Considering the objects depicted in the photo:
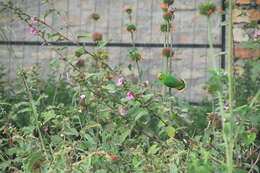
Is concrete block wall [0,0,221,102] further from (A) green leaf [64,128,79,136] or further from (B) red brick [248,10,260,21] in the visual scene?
(A) green leaf [64,128,79,136]

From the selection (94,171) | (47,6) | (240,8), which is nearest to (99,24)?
(47,6)

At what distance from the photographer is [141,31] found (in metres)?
5.59

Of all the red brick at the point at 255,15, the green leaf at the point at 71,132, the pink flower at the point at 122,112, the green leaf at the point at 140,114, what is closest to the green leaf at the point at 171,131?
the green leaf at the point at 140,114

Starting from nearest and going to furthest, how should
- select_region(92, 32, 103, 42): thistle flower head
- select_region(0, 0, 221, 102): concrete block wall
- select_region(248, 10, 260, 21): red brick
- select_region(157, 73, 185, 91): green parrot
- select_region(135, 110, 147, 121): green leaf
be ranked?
select_region(157, 73, 185, 91): green parrot, select_region(135, 110, 147, 121): green leaf, select_region(92, 32, 103, 42): thistle flower head, select_region(248, 10, 260, 21): red brick, select_region(0, 0, 221, 102): concrete block wall

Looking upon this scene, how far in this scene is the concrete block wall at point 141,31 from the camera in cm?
539

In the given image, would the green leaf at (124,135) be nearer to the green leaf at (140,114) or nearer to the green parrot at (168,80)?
the green leaf at (140,114)

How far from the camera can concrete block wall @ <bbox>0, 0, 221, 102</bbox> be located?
17.7ft

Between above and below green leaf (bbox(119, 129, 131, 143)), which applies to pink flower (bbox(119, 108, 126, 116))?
above

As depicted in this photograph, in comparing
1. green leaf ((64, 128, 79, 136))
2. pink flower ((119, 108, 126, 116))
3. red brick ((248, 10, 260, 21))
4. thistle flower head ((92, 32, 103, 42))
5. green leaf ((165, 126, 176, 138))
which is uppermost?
red brick ((248, 10, 260, 21))

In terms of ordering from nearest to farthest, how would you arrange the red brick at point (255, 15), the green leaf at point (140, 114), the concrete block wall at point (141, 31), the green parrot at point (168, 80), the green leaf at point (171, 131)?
the green parrot at point (168, 80), the green leaf at point (171, 131), the green leaf at point (140, 114), the red brick at point (255, 15), the concrete block wall at point (141, 31)

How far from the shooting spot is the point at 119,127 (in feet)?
7.59

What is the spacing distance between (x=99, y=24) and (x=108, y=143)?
11.5 ft

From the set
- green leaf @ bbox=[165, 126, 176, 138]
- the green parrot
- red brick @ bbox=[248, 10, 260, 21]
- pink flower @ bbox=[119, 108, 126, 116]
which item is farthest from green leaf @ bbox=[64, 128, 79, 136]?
red brick @ bbox=[248, 10, 260, 21]

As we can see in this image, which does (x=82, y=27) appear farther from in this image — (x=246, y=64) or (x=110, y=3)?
(x=246, y=64)
